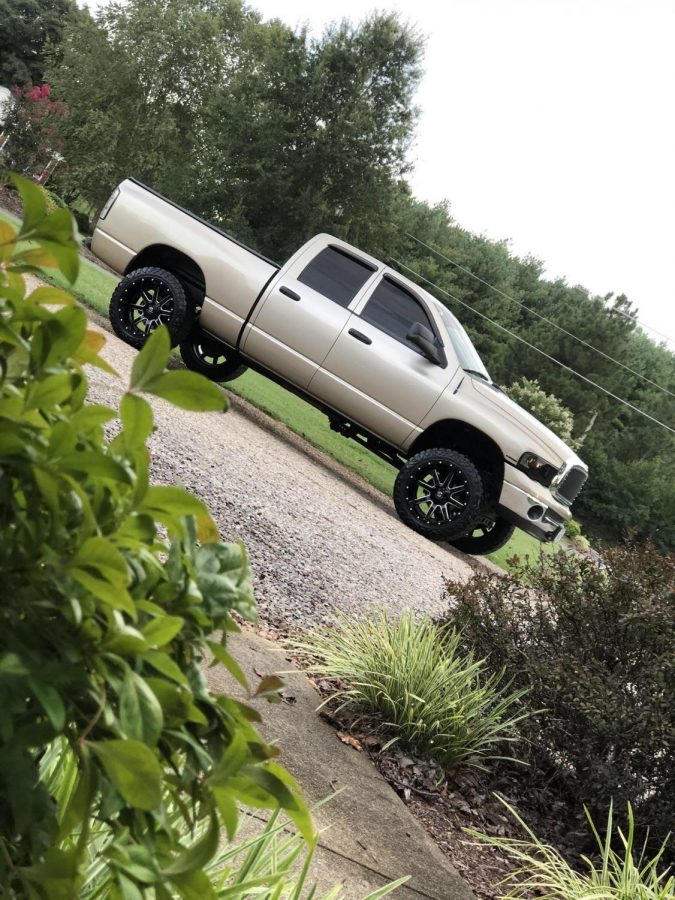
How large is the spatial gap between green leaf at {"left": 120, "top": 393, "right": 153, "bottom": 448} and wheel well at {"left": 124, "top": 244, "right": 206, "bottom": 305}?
10.4 metres

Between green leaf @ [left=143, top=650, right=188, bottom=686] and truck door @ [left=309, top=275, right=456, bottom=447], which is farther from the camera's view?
truck door @ [left=309, top=275, right=456, bottom=447]

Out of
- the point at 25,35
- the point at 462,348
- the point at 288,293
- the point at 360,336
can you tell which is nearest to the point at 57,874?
the point at 360,336

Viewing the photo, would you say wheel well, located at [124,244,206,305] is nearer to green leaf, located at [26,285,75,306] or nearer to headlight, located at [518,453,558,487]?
headlight, located at [518,453,558,487]

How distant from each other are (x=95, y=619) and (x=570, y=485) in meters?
10.4

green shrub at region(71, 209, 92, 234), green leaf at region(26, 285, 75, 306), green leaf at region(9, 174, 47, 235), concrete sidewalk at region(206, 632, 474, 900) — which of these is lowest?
green shrub at region(71, 209, 92, 234)

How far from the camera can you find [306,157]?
30.8m

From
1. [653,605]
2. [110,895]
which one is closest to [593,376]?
[653,605]

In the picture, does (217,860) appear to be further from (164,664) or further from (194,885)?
(164,664)

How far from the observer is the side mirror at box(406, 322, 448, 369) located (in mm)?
10336

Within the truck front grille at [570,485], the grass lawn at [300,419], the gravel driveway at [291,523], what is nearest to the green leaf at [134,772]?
the gravel driveway at [291,523]

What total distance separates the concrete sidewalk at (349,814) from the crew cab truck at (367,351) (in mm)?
6185

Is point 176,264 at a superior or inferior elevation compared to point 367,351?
inferior

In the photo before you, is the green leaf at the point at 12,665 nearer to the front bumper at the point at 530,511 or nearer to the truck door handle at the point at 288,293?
the front bumper at the point at 530,511

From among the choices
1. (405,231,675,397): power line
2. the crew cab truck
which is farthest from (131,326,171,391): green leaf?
(405,231,675,397): power line
